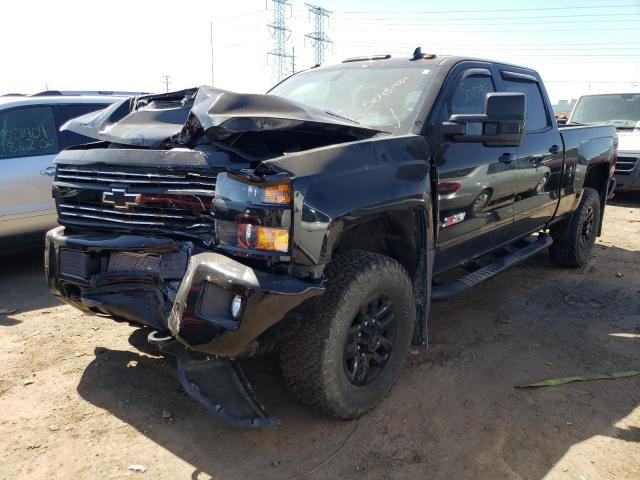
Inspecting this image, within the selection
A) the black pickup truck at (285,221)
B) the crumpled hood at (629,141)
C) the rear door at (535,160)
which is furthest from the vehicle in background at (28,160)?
the crumpled hood at (629,141)

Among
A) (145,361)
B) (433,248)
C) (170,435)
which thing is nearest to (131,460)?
(170,435)

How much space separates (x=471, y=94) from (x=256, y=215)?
7.02 ft

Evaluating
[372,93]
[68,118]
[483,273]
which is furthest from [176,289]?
[68,118]

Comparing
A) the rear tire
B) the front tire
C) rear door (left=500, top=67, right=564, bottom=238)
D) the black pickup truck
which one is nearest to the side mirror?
the black pickup truck

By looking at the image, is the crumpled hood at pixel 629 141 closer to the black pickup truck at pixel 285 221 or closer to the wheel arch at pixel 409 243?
the black pickup truck at pixel 285 221

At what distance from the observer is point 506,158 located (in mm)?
3875

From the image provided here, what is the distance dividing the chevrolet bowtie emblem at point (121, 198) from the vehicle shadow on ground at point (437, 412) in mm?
1102

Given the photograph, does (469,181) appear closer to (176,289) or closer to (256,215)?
(256,215)

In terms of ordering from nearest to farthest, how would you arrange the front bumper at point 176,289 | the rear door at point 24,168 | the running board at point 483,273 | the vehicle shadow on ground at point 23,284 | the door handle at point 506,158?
the front bumper at point 176,289
the running board at point 483,273
the door handle at point 506,158
the vehicle shadow on ground at point 23,284
the rear door at point 24,168

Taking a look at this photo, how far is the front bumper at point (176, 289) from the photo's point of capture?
7.30ft

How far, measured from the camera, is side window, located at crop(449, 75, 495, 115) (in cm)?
349

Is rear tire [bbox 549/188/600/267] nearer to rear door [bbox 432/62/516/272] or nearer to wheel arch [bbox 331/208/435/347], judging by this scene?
rear door [bbox 432/62/516/272]

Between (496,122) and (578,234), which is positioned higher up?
(496,122)

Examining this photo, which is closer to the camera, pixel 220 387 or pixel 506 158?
pixel 220 387
